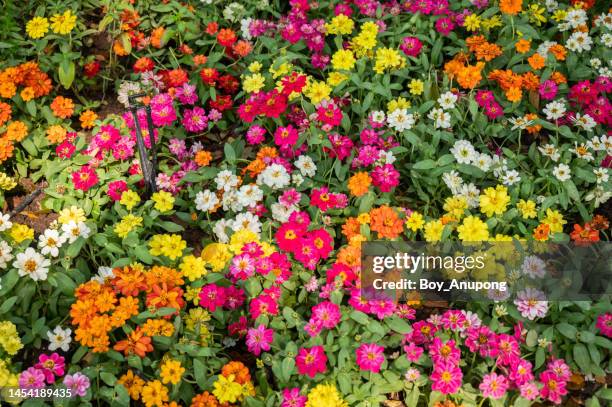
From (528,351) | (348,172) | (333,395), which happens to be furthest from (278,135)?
(528,351)

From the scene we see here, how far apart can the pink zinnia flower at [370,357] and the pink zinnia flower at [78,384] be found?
1114mm

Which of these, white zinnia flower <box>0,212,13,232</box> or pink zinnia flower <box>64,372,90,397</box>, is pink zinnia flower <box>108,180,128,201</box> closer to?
white zinnia flower <box>0,212,13,232</box>

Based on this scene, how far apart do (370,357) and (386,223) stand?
2.18 ft

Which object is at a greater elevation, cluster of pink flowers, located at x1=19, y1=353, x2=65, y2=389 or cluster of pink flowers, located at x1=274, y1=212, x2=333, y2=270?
cluster of pink flowers, located at x1=274, y1=212, x2=333, y2=270

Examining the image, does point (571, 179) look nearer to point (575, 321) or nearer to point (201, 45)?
point (575, 321)

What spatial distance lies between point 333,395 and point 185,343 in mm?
673

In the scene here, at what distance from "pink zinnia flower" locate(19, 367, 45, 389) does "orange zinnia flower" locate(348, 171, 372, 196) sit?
1608 millimetres

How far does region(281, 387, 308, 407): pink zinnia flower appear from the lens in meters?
2.53

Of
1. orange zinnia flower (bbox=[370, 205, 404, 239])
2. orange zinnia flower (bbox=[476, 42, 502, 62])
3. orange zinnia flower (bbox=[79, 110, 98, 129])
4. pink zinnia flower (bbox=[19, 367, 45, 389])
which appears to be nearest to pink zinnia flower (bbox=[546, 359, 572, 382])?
orange zinnia flower (bbox=[370, 205, 404, 239])

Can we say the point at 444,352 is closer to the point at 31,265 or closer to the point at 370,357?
the point at 370,357

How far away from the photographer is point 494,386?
Answer: 256 centimetres

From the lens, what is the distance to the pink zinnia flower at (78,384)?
249 cm

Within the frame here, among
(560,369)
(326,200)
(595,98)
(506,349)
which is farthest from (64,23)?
(560,369)

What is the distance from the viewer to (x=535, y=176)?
3359mm
